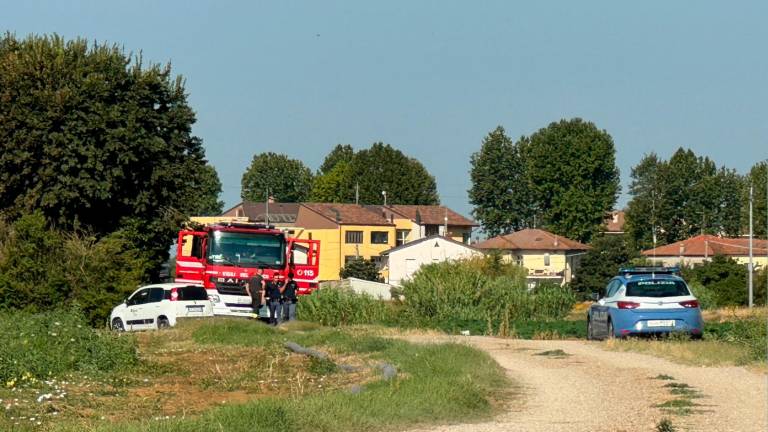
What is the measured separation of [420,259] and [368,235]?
11392 mm

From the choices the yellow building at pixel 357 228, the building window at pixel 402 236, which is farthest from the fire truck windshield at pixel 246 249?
the building window at pixel 402 236

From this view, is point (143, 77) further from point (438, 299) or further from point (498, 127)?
point (498, 127)

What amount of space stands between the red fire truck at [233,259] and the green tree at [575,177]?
80036 millimetres

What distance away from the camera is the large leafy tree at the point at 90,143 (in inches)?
1811

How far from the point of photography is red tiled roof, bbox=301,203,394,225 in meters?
113

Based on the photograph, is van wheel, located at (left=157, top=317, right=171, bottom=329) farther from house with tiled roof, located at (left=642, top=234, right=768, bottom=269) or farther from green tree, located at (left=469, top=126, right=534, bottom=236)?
green tree, located at (left=469, top=126, right=534, bottom=236)

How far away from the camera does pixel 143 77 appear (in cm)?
4944

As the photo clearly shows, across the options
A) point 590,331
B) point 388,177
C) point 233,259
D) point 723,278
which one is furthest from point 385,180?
point 590,331

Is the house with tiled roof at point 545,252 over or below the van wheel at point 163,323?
over

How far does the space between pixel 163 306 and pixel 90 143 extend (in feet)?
38.3

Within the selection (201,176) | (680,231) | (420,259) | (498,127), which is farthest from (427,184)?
(201,176)

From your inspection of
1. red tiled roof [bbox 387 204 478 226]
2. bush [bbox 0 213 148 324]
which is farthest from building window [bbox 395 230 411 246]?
bush [bbox 0 213 148 324]

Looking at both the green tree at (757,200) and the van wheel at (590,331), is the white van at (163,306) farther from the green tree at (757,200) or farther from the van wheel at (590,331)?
the green tree at (757,200)

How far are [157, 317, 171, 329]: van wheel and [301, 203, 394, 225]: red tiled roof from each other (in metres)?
74.3
